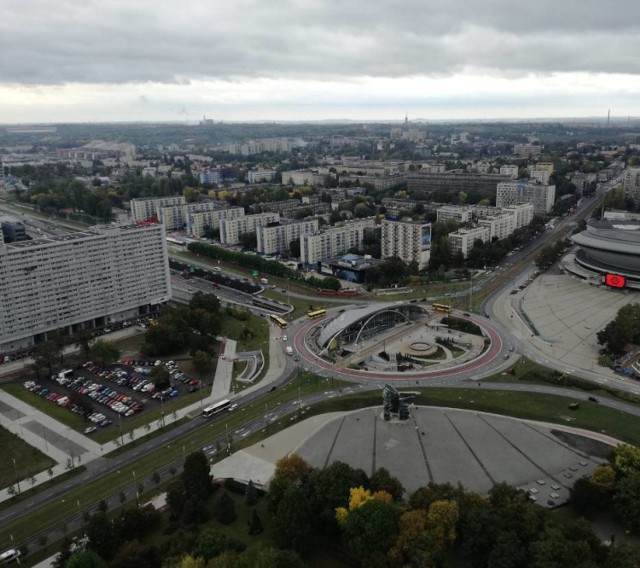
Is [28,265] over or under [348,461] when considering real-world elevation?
over

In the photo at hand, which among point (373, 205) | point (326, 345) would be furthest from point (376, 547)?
point (373, 205)

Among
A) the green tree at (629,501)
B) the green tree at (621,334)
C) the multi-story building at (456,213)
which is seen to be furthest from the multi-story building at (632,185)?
the green tree at (629,501)

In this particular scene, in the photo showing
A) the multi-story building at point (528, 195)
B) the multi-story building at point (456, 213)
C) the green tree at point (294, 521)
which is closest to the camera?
the green tree at point (294, 521)

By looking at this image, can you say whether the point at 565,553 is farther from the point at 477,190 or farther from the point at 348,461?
the point at 477,190

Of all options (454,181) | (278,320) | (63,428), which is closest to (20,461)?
(63,428)

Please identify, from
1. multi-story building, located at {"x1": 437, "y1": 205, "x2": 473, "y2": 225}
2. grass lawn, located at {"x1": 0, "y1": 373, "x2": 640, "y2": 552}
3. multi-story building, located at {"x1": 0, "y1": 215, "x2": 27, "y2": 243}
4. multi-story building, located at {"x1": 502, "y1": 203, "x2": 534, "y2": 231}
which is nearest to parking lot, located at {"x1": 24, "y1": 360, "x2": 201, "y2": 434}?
grass lawn, located at {"x1": 0, "y1": 373, "x2": 640, "y2": 552}

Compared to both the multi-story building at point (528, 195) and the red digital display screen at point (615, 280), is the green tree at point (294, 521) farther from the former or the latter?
the multi-story building at point (528, 195)

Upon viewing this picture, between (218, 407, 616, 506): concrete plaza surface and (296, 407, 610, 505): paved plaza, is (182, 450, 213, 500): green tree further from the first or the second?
(296, 407, 610, 505): paved plaza
